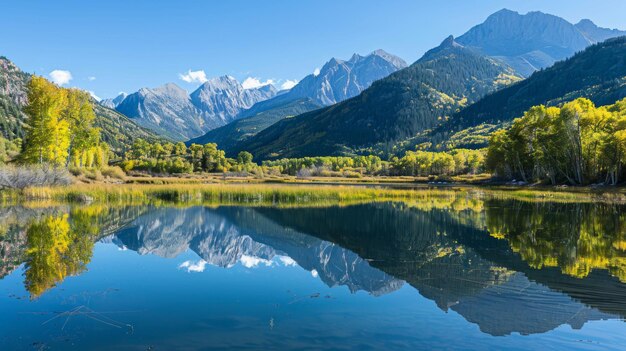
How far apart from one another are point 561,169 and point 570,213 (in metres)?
54.7

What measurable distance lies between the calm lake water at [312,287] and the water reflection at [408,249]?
0.33 ft

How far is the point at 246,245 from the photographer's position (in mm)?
25828

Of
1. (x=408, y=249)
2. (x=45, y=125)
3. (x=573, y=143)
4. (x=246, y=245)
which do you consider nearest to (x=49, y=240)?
(x=246, y=245)

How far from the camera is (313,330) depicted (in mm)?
11133

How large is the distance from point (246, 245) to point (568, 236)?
20.5 metres

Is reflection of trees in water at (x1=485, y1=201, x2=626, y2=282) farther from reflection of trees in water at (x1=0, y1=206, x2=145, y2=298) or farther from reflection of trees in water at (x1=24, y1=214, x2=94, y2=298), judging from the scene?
reflection of trees in water at (x1=0, y1=206, x2=145, y2=298)

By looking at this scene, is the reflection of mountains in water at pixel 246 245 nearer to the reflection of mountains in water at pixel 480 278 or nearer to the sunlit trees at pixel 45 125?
the reflection of mountains in water at pixel 480 278

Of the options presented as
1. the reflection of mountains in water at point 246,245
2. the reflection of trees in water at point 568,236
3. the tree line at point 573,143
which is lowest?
the reflection of mountains in water at point 246,245

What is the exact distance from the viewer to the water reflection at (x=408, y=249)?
13.6 meters

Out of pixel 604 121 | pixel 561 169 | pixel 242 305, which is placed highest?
pixel 604 121

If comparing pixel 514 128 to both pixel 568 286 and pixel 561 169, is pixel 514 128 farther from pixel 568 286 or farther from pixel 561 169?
pixel 568 286

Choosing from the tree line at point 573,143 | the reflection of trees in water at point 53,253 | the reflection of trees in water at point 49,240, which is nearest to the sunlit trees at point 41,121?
the reflection of trees in water at point 49,240

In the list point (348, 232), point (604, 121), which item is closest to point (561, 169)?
point (604, 121)

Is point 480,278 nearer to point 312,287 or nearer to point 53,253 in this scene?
point 312,287
